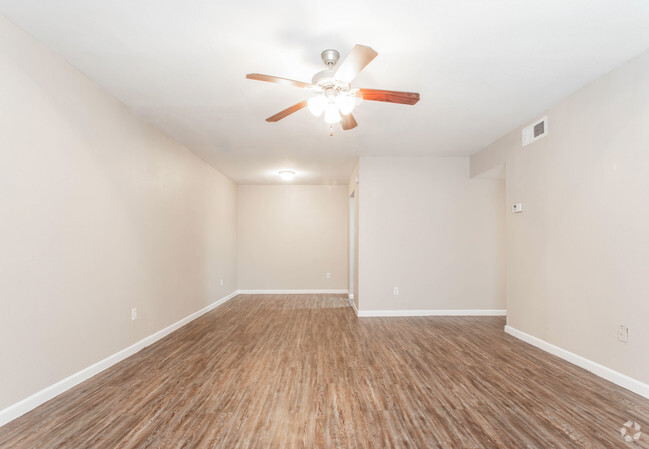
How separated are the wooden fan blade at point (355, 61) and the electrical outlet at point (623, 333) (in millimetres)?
2734

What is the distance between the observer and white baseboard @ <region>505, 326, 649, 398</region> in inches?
95.2

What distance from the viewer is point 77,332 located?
259cm

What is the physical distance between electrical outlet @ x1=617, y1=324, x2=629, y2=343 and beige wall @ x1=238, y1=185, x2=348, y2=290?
5.37 metres

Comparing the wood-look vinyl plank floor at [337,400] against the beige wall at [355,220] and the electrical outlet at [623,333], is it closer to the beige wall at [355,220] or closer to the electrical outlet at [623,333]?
the electrical outlet at [623,333]

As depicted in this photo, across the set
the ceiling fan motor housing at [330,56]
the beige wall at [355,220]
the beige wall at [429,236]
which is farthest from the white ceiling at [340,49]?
the beige wall at [355,220]

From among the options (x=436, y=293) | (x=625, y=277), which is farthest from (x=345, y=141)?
(x=625, y=277)

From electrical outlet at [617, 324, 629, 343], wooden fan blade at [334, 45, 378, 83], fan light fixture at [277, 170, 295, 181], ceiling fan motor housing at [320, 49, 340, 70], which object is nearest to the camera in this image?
wooden fan blade at [334, 45, 378, 83]

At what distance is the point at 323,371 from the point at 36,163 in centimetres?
263

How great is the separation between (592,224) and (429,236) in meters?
2.51

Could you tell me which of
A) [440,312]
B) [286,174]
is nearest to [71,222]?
[286,174]

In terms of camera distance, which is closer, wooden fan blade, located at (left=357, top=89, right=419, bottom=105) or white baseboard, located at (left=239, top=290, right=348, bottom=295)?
wooden fan blade, located at (left=357, top=89, right=419, bottom=105)

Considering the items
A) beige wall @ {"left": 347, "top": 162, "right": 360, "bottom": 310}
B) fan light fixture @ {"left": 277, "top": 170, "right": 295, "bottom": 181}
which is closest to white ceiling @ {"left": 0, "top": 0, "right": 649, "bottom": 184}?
beige wall @ {"left": 347, "top": 162, "right": 360, "bottom": 310}

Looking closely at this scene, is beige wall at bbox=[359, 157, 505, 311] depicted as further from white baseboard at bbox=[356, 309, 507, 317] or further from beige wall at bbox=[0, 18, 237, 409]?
beige wall at bbox=[0, 18, 237, 409]

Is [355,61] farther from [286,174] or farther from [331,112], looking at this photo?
[286,174]
